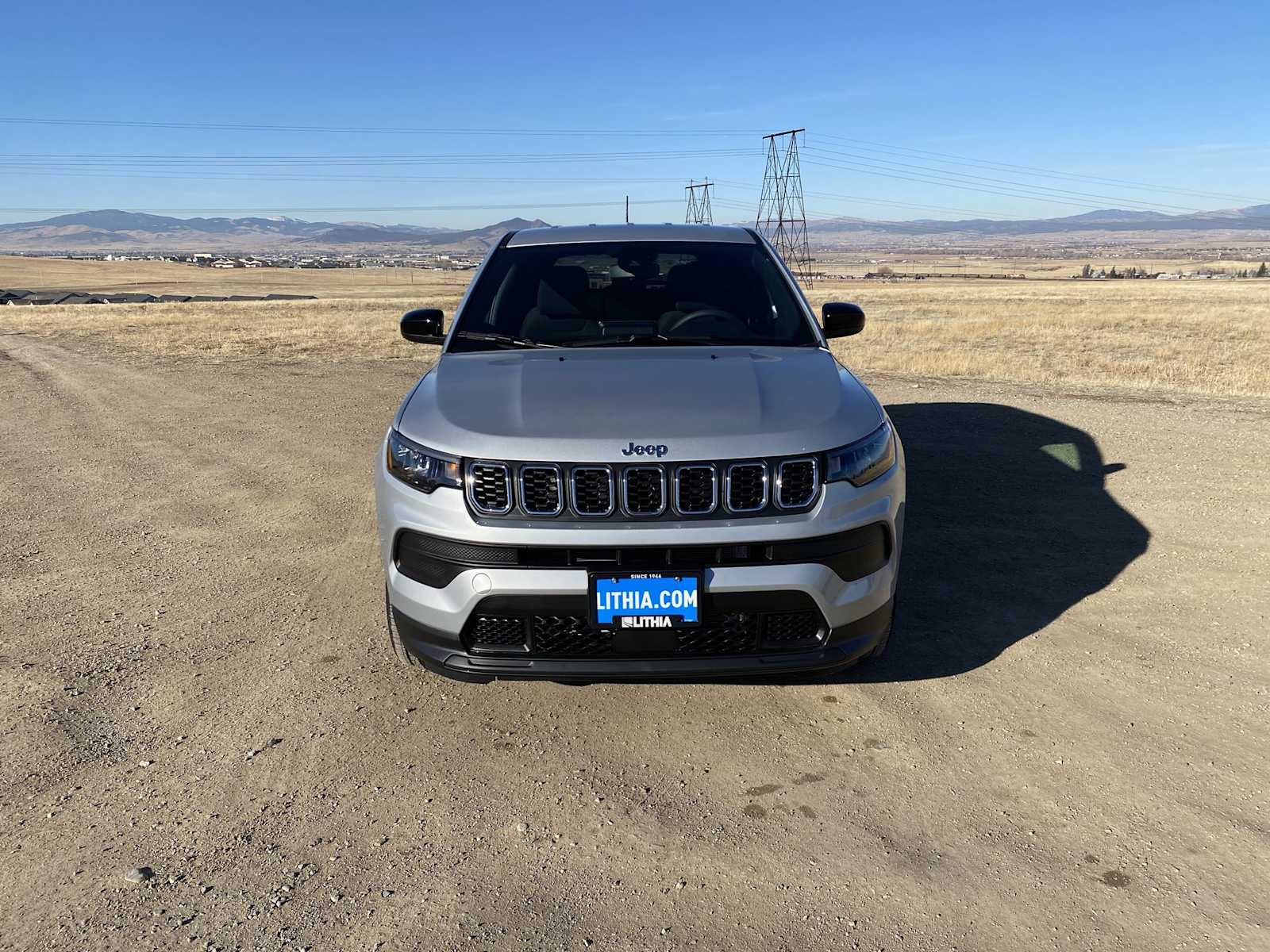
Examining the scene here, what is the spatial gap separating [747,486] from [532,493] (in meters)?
0.69

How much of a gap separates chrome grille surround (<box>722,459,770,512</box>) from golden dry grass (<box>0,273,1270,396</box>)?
10.7m

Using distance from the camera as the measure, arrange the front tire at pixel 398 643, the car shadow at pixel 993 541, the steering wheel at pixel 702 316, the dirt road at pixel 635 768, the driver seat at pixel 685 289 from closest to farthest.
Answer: the dirt road at pixel 635 768
the front tire at pixel 398 643
the car shadow at pixel 993 541
the steering wheel at pixel 702 316
the driver seat at pixel 685 289

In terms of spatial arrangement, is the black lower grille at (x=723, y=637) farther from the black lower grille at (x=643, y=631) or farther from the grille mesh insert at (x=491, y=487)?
the grille mesh insert at (x=491, y=487)

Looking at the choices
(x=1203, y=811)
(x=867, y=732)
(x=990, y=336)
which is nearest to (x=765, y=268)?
(x=867, y=732)

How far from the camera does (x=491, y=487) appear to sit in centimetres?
309

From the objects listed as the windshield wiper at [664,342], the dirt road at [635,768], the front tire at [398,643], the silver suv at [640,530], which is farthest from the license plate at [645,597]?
the windshield wiper at [664,342]

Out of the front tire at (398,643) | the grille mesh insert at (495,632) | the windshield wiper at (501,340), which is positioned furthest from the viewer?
the windshield wiper at (501,340)

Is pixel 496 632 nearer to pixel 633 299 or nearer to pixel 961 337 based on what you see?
pixel 633 299

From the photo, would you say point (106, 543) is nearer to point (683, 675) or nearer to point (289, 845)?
point (289, 845)

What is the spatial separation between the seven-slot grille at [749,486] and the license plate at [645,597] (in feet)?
0.92

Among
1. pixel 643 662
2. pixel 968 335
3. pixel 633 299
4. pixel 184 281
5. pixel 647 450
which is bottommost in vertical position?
pixel 184 281

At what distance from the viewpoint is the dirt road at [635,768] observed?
8.16 ft

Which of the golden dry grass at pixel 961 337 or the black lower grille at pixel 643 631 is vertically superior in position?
the black lower grille at pixel 643 631

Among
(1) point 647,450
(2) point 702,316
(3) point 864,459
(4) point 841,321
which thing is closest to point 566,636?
(1) point 647,450
